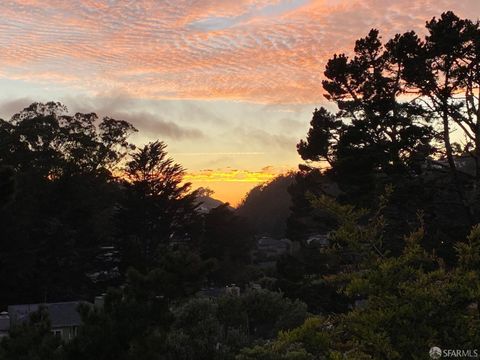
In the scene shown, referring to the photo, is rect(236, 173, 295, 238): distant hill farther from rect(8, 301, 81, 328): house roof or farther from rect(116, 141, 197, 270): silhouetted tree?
rect(8, 301, 81, 328): house roof

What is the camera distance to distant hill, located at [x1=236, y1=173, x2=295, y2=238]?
118 metres

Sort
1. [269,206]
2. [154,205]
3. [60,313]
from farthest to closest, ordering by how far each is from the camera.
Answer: [269,206] < [154,205] < [60,313]

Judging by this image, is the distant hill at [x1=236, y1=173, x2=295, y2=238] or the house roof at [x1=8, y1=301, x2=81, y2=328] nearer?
the house roof at [x1=8, y1=301, x2=81, y2=328]

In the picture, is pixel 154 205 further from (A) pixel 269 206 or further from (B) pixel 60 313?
(A) pixel 269 206

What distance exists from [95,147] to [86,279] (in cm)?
1266

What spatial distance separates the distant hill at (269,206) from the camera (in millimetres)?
118250

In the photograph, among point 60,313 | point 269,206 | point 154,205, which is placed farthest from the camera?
point 269,206

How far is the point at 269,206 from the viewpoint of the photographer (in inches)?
5157

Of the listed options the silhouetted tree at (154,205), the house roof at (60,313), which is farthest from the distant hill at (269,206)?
the house roof at (60,313)

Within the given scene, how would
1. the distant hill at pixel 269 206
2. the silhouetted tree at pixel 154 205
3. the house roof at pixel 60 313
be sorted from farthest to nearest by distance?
the distant hill at pixel 269 206
the silhouetted tree at pixel 154 205
the house roof at pixel 60 313

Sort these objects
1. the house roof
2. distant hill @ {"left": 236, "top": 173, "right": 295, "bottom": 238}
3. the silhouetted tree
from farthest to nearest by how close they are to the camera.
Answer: distant hill @ {"left": 236, "top": 173, "right": 295, "bottom": 238} < the silhouetted tree < the house roof

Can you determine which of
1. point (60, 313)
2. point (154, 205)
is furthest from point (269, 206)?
point (60, 313)

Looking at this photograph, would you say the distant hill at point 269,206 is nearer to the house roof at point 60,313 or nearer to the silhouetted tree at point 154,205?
the silhouetted tree at point 154,205

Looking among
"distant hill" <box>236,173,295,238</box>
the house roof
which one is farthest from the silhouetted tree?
"distant hill" <box>236,173,295,238</box>
